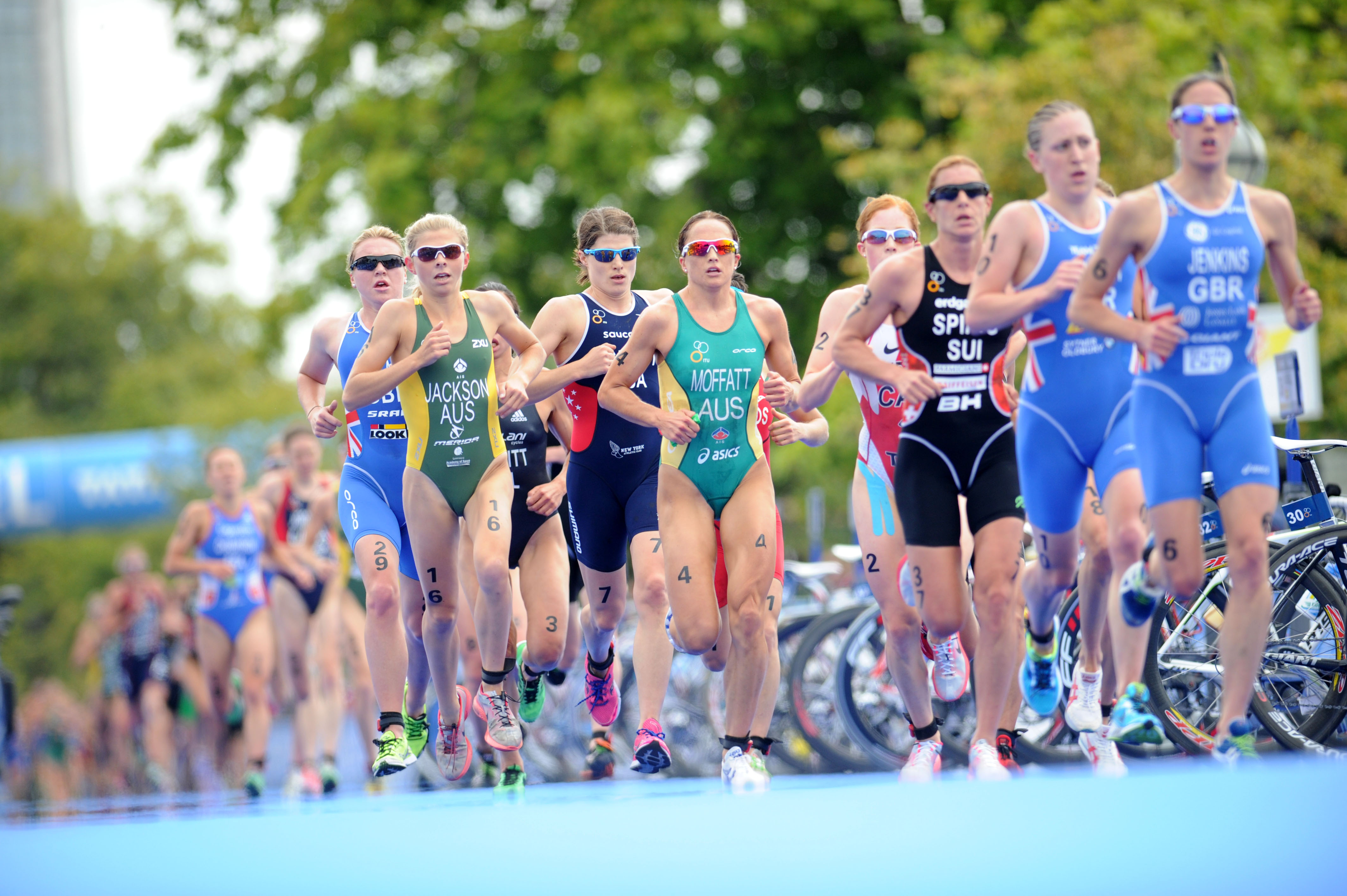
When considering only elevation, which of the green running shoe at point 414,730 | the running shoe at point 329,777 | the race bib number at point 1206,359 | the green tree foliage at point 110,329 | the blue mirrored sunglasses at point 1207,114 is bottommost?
the running shoe at point 329,777

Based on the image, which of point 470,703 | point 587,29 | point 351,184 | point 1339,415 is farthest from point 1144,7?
point 470,703

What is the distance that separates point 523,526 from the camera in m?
8.21

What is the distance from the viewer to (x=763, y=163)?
1839 cm

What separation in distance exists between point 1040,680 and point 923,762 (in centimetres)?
69

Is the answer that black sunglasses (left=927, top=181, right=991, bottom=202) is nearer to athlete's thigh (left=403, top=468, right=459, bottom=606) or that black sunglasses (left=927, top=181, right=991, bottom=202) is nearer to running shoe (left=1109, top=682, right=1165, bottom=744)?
running shoe (left=1109, top=682, right=1165, bottom=744)

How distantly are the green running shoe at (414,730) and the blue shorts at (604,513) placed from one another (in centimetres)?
120

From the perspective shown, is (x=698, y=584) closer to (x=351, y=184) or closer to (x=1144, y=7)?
(x=1144, y=7)

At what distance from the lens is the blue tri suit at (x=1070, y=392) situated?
6160 millimetres

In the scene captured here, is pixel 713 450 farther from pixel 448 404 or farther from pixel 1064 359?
pixel 1064 359

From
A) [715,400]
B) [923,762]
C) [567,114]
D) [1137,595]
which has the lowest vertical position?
[923,762]

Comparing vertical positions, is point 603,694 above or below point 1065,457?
below

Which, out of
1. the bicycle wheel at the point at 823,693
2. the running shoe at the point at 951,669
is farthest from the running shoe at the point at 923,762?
the bicycle wheel at the point at 823,693

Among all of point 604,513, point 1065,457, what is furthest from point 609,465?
point 1065,457

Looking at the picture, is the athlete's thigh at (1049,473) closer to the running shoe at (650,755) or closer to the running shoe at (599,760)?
the running shoe at (650,755)
